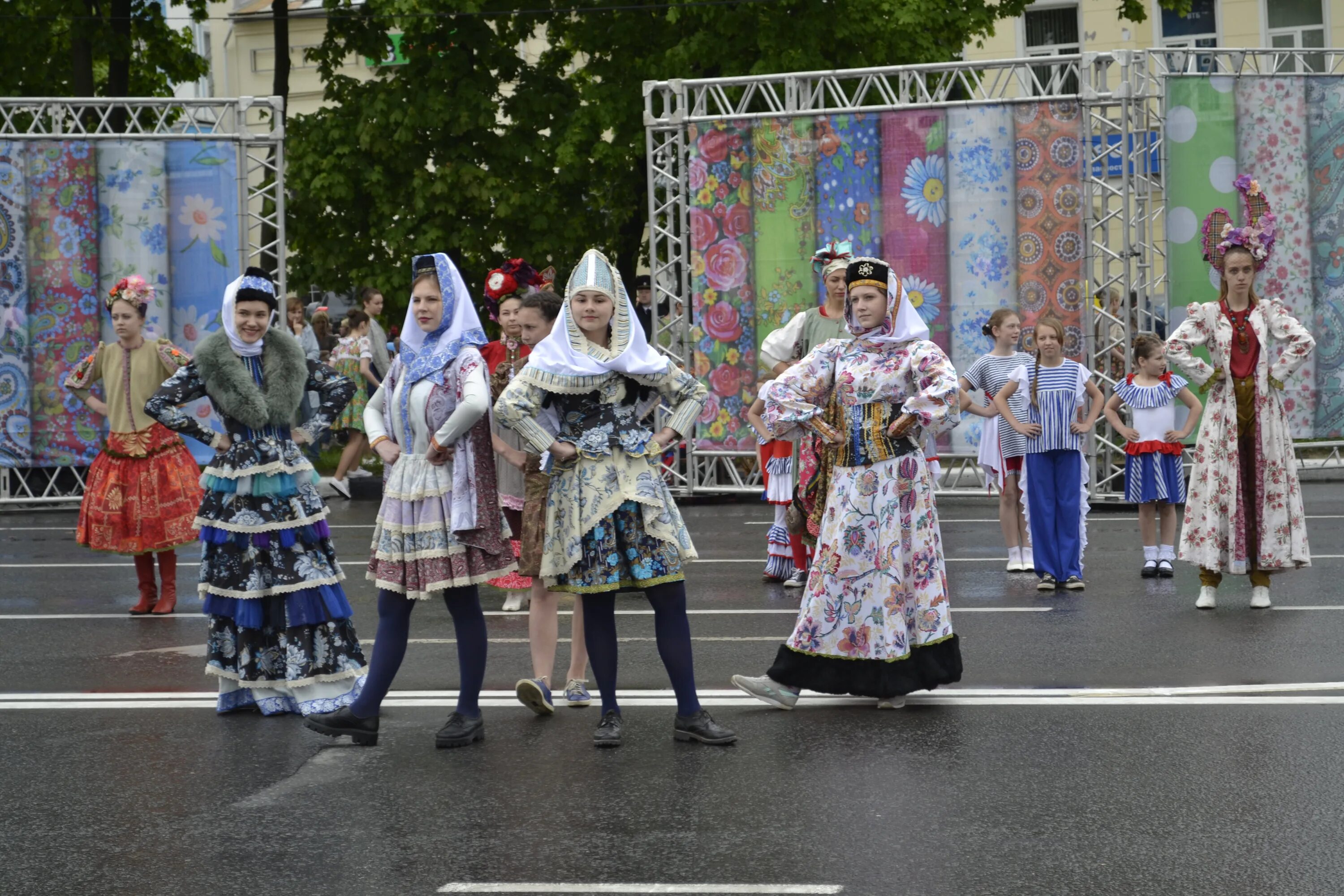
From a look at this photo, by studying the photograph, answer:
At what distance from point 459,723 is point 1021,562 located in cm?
605

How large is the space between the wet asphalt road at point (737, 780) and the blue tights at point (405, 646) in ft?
0.66

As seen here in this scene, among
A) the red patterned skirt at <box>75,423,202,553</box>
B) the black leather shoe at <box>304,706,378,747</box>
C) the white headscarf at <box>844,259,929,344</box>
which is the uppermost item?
the white headscarf at <box>844,259,929,344</box>

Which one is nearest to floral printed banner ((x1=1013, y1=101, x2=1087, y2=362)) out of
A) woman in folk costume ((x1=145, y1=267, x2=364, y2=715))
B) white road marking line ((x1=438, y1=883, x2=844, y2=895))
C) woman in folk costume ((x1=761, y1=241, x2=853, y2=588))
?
woman in folk costume ((x1=761, y1=241, x2=853, y2=588))

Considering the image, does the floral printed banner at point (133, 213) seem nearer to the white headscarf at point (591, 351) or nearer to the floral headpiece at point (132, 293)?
the floral headpiece at point (132, 293)

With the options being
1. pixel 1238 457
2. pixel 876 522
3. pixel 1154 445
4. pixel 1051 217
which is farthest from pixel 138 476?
pixel 1051 217

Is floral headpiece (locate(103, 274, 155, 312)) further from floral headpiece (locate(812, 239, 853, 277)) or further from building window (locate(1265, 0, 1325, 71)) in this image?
building window (locate(1265, 0, 1325, 71))

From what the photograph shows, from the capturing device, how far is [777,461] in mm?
12102

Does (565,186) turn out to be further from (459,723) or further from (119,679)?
(459,723)

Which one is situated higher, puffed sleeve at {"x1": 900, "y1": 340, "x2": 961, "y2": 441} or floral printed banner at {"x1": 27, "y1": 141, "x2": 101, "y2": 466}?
floral printed banner at {"x1": 27, "y1": 141, "x2": 101, "y2": 466}

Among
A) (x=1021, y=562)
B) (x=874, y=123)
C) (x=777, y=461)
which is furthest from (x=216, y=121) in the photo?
(x=1021, y=562)

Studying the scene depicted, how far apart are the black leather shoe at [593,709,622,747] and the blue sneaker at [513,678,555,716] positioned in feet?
1.77

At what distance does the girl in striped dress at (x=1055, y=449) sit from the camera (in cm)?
1142

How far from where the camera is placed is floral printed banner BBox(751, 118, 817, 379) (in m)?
17.5

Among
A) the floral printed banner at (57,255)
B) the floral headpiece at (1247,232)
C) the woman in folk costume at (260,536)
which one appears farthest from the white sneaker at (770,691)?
the floral printed banner at (57,255)
